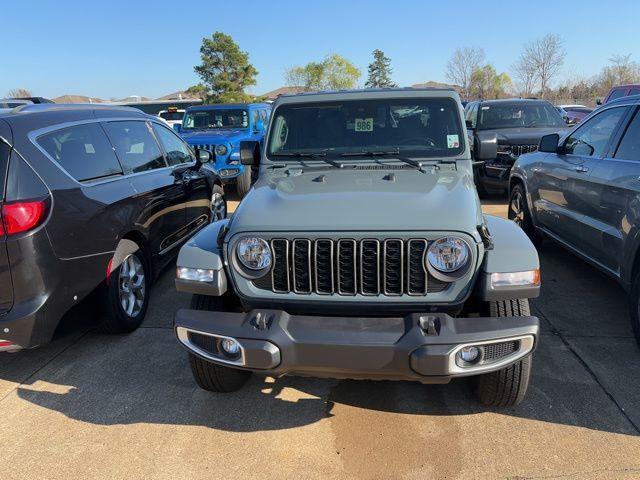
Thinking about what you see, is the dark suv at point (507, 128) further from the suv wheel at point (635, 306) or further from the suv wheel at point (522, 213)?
the suv wheel at point (635, 306)

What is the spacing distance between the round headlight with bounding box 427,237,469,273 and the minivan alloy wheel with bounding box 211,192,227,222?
4.43 meters

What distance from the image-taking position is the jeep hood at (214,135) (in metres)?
10.1

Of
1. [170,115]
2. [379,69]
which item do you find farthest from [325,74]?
[170,115]

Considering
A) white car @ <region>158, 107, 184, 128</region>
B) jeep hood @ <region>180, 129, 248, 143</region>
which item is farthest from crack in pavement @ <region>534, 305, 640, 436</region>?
white car @ <region>158, 107, 184, 128</region>

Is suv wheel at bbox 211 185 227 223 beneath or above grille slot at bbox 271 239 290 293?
beneath

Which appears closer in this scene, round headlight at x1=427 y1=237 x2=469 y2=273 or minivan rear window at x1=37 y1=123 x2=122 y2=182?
round headlight at x1=427 y1=237 x2=469 y2=273

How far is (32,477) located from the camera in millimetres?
2578

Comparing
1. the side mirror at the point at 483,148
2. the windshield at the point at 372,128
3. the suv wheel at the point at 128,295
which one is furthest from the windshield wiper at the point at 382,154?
the suv wheel at the point at 128,295

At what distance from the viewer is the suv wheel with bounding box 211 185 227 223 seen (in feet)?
21.7

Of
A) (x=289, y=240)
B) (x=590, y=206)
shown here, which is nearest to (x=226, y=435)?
(x=289, y=240)

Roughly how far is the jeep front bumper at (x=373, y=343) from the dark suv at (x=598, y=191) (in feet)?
5.81

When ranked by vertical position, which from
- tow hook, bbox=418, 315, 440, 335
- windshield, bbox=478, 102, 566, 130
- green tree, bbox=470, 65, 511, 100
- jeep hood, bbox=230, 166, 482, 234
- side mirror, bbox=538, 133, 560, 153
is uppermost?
green tree, bbox=470, 65, 511, 100

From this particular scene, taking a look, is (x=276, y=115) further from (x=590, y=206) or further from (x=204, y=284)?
(x=590, y=206)

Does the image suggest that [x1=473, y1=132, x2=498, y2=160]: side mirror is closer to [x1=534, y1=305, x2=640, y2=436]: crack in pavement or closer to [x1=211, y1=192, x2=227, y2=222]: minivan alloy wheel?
[x1=534, y1=305, x2=640, y2=436]: crack in pavement
